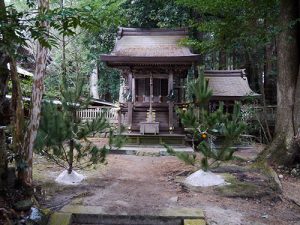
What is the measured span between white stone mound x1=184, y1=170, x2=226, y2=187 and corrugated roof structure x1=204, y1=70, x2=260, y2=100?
7337mm

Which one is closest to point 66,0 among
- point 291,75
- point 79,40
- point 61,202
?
point 79,40

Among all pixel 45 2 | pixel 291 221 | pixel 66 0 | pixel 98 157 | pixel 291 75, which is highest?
pixel 66 0

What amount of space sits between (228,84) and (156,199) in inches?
394

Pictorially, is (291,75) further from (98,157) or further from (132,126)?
(132,126)

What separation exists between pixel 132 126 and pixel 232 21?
630 centimetres

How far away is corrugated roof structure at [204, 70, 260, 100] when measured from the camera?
13734mm

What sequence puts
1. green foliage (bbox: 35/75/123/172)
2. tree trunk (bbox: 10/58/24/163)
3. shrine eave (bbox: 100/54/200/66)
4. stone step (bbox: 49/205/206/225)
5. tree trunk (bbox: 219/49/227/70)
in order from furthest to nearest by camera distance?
tree trunk (bbox: 219/49/227/70) → shrine eave (bbox: 100/54/200/66) → green foliage (bbox: 35/75/123/172) → tree trunk (bbox: 10/58/24/163) → stone step (bbox: 49/205/206/225)

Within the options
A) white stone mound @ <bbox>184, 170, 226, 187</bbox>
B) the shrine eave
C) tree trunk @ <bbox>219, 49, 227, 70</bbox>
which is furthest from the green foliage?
tree trunk @ <bbox>219, 49, 227, 70</bbox>

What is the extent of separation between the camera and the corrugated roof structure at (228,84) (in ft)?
45.1

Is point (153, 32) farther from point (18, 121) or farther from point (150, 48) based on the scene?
point (18, 121)

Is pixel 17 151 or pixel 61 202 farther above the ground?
pixel 17 151

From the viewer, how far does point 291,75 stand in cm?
809

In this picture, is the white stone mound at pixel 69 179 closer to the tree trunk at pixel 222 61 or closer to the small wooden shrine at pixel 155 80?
the small wooden shrine at pixel 155 80

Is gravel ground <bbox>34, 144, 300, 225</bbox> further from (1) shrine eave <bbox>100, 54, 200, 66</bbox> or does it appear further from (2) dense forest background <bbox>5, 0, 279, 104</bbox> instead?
(1) shrine eave <bbox>100, 54, 200, 66</bbox>
